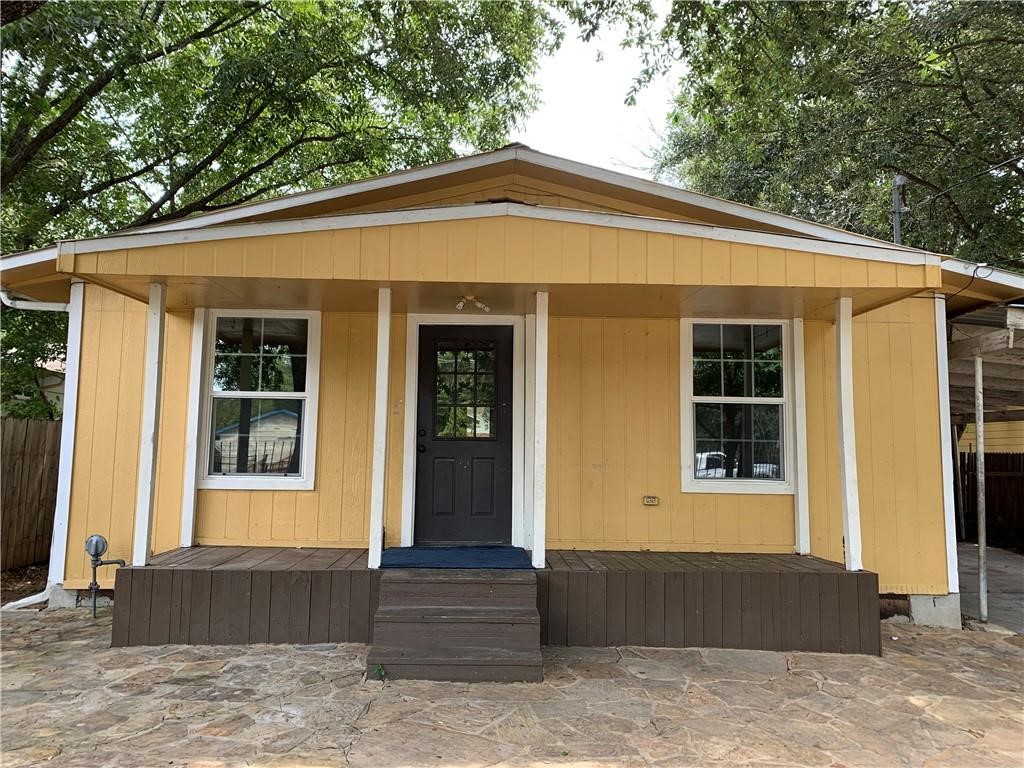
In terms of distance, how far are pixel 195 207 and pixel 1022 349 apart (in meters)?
10.2

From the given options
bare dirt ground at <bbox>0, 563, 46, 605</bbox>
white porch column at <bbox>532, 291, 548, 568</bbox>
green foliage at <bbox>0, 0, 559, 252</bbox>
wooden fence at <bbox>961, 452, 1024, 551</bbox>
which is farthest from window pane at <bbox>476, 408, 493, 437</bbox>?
wooden fence at <bbox>961, 452, 1024, 551</bbox>

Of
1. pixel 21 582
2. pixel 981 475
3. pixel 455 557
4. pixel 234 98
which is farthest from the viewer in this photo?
pixel 234 98

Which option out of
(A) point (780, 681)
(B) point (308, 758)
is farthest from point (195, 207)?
(A) point (780, 681)

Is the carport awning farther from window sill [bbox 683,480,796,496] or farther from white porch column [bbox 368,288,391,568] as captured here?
white porch column [bbox 368,288,391,568]

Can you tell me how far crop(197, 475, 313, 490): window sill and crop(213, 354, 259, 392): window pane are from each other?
2.27 ft

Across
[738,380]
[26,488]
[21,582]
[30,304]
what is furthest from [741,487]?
[26,488]

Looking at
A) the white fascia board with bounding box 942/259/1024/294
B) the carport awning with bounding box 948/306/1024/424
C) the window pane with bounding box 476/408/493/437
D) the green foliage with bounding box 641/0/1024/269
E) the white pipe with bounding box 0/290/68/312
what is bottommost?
the window pane with bounding box 476/408/493/437

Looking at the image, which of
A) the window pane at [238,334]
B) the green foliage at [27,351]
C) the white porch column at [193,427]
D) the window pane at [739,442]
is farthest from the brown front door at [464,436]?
the green foliage at [27,351]

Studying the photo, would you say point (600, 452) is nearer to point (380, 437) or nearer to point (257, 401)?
point (380, 437)

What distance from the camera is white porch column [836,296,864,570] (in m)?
3.99

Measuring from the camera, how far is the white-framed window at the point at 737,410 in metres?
4.81

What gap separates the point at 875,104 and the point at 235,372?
945 centimetres

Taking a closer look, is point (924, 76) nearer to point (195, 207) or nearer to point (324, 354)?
point (324, 354)

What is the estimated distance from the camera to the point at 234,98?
8.55m
